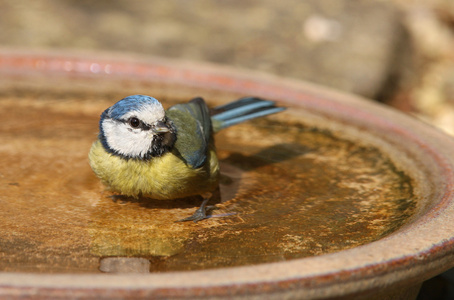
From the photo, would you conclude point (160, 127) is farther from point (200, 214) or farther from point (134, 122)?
point (200, 214)

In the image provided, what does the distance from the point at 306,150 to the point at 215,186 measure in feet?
2.82

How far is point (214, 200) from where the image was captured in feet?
10.5

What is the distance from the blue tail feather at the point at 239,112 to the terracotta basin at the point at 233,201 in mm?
205

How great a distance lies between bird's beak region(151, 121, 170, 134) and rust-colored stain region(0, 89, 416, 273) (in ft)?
1.31

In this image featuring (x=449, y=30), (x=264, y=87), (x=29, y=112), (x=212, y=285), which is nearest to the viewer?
(x=212, y=285)

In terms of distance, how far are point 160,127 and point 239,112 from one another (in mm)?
962

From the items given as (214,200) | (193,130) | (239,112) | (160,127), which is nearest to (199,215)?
(214,200)

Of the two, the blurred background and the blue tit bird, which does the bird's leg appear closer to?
the blue tit bird

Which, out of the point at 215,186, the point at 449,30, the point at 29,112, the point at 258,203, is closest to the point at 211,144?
the point at 215,186

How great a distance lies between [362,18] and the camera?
7.93 m

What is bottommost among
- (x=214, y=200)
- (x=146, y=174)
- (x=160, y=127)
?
(x=214, y=200)

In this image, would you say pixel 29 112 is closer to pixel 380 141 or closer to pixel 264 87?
pixel 264 87

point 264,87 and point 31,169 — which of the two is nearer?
point 31,169

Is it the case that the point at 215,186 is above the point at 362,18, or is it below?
below
